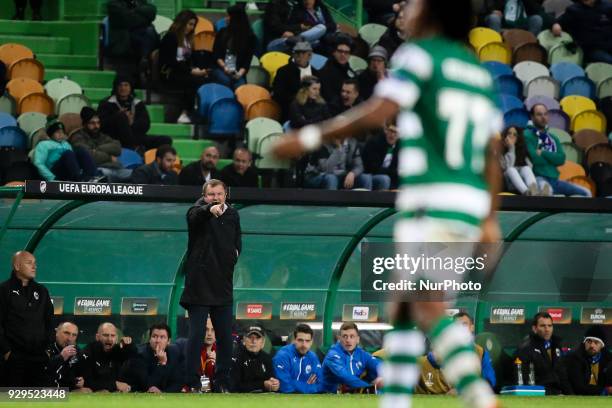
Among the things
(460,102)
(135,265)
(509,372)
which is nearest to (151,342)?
(135,265)

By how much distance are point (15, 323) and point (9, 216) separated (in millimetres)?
986

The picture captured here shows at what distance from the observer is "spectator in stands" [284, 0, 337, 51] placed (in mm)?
19906

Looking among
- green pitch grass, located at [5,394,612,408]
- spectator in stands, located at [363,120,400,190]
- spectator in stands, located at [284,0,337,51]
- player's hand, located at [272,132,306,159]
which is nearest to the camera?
player's hand, located at [272,132,306,159]

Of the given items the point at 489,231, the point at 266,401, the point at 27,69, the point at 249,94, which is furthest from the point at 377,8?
the point at 489,231

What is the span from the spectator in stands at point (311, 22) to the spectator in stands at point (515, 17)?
3.78m

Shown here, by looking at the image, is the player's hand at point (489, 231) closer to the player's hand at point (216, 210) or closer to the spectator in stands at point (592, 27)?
the player's hand at point (216, 210)

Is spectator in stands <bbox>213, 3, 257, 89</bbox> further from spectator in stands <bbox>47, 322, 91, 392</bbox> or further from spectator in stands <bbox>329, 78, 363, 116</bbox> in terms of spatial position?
spectator in stands <bbox>47, 322, 91, 392</bbox>

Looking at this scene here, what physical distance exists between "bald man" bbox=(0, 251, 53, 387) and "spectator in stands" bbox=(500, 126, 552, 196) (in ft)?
21.6

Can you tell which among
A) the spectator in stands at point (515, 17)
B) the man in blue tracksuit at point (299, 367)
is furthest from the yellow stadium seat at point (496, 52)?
the man in blue tracksuit at point (299, 367)

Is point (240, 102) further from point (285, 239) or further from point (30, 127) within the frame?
point (285, 239)

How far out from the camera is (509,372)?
574 inches

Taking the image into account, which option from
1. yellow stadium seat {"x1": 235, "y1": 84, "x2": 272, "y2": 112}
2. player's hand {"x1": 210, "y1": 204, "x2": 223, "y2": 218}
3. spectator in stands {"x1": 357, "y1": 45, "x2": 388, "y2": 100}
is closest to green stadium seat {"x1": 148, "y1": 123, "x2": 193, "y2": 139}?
yellow stadium seat {"x1": 235, "y1": 84, "x2": 272, "y2": 112}

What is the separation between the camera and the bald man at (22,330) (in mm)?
12828

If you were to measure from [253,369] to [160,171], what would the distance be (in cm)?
286
